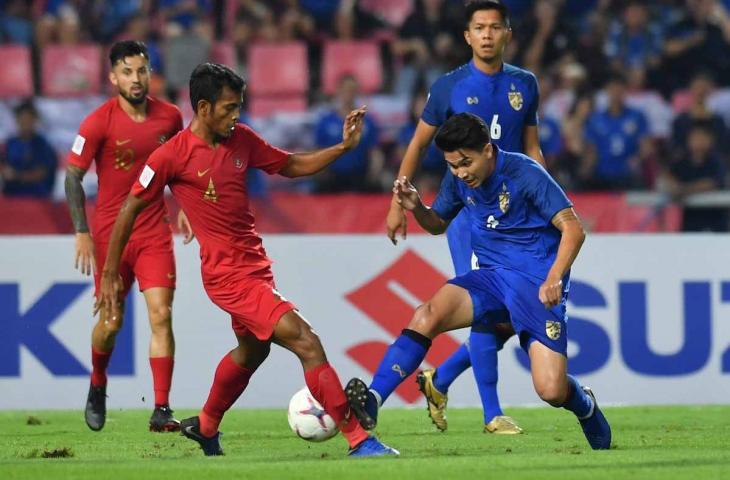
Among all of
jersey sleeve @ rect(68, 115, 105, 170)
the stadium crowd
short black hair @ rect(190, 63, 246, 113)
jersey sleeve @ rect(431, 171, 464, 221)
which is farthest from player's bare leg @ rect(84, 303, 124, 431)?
the stadium crowd

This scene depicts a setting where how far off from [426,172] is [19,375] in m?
4.66

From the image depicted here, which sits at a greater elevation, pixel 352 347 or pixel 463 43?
pixel 463 43

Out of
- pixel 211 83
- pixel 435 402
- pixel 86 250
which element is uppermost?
pixel 211 83

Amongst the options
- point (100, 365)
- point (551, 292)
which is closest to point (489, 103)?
point (551, 292)

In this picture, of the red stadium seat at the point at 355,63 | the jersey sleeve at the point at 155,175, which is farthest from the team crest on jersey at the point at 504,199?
the red stadium seat at the point at 355,63

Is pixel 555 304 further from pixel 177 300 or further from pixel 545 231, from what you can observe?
pixel 177 300

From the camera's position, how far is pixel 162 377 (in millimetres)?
8711

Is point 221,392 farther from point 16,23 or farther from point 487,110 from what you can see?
point 16,23

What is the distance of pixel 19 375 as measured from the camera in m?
10.4

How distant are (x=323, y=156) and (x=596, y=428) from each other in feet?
5.97

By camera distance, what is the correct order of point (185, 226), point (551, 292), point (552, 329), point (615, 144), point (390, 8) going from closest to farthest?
point (551, 292) → point (552, 329) → point (185, 226) → point (615, 144) → point (390, 8)

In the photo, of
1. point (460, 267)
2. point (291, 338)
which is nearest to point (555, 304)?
point (291, 338)

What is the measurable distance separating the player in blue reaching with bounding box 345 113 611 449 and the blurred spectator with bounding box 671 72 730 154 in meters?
7.16

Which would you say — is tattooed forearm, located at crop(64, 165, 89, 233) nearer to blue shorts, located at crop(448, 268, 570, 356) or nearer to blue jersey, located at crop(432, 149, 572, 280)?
blue jersey, located at crop(432, 149, 572, 280)
